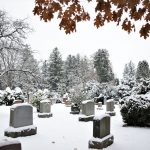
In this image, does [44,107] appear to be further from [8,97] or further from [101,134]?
[8,97]

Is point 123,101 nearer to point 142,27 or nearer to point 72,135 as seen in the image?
point 72,135

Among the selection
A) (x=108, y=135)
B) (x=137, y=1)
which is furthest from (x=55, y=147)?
(x=137, y=1)

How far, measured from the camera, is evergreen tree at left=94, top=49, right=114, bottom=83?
5667cm

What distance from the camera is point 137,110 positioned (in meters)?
13.3

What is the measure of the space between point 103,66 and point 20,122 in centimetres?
4768

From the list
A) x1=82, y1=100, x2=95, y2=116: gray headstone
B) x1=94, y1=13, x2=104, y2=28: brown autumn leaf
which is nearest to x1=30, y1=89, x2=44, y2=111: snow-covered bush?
x1=82, y1=100, x2=95, y2=116: gray headstone

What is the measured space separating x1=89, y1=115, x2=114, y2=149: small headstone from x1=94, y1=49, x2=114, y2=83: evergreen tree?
1849 inches

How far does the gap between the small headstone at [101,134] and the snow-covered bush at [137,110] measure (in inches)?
154

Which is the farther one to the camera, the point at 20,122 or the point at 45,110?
the point at 45,110

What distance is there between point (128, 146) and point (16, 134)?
460 cm

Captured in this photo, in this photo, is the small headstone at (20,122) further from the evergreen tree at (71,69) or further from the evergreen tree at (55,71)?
the evergreen tree at (55,71)

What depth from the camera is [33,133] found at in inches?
457

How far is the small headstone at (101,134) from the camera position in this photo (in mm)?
8889

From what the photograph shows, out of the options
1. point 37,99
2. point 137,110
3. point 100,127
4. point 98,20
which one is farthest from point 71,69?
point 98,20
